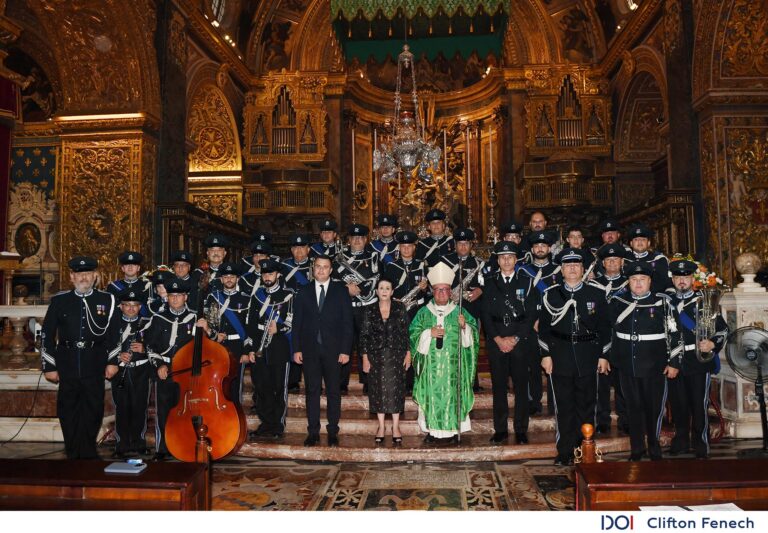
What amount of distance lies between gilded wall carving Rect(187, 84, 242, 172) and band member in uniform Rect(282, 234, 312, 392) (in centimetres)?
909

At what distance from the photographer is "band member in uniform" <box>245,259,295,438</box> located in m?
6.34

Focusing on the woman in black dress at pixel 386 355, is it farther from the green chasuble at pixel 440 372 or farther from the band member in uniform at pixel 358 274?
the band member in uniform at pixel 358 274

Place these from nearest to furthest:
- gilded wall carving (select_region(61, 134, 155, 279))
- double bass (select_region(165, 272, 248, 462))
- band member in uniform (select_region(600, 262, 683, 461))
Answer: double bass (select_region(165, 272, 248, 462)) < band member in uniform (select_region(600, 262, 683, 461)) < gilded wall carving (select_region(61, 134, 155, 279))

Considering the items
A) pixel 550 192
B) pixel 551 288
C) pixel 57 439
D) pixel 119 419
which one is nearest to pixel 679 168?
pixel 550 192

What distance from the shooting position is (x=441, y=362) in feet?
19.3

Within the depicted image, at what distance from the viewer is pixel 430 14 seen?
7969mm

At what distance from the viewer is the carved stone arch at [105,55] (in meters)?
10.3

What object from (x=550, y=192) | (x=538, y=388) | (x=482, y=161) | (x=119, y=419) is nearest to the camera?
(x=119, y=419)

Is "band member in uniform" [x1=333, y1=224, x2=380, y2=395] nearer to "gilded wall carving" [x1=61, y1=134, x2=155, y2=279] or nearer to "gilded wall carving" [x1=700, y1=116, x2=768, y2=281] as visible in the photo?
"gilded wall carving" [x1=61, y1=134, x2=155, y2=279]

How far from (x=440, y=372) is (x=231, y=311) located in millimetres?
2295

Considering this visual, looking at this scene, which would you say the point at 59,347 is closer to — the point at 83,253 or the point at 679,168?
the point at 83,253

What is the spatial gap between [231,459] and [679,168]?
→ 895 cm
